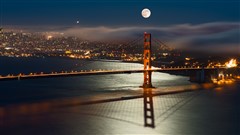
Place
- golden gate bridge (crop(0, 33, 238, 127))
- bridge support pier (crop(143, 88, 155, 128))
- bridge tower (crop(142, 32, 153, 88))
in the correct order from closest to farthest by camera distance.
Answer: bridge support pier (crop(143, 88, 155, 128)), golden gate bridge (crop(0, 33, 238, 127)), bridge tower (crop(142, 32, 153, 88))

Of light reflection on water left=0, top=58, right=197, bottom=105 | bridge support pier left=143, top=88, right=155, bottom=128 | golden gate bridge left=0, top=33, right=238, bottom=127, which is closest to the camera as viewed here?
bridge support pier left=143, top=88, right=155, bottom=128

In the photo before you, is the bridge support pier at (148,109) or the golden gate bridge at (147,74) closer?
the bridge support pier at (148,109)

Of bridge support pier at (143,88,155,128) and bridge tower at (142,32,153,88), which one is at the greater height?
bridge tower at (142,32,153,88)

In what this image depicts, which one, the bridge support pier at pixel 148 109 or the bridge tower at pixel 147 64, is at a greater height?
the bridge tower at pixel 147 64

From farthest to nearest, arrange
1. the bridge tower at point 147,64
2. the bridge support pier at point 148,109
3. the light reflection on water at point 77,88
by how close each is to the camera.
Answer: the bridge tower at point 147,64 < the light reflection on water at point 77,88 < the bridge support pier at point 148,109

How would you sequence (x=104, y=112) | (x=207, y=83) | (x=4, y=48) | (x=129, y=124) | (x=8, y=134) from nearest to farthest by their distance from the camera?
(x=8, y=134)
(x=129, y=124)
(x=104, y=112)
(x=207, y=83)
(x=4, y=48)

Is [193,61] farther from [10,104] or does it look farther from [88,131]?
[88,131]

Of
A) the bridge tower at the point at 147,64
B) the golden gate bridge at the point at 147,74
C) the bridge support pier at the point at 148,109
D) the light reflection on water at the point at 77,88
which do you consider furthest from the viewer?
the bridge tower at the point at 147,64

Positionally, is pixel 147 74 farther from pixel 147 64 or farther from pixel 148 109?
pixel 148 109

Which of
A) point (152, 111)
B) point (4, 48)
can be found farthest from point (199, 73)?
point (4, 48)

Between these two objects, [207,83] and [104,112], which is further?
[207,83]

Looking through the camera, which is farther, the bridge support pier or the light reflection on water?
the light reflection on water
